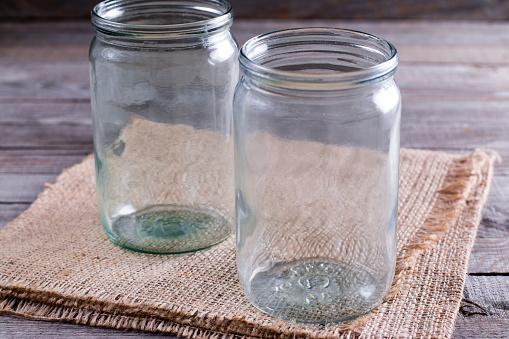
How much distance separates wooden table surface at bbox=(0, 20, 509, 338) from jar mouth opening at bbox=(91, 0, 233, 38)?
14.5 inches

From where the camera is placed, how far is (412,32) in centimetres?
214

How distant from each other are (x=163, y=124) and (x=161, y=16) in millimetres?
208

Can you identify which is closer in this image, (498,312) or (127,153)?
A: (498,312)

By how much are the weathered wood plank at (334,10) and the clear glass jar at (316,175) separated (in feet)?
4.60

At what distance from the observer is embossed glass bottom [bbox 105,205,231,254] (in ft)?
3.20

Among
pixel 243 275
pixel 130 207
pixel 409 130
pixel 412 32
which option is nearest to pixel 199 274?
pixel 243 275

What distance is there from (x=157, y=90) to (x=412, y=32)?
4.52 feet

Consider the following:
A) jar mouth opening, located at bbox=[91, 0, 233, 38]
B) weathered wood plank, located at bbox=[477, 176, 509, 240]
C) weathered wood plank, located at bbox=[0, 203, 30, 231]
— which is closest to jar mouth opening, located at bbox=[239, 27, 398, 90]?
jar mouth opening, located at bbox=[91, 0, 233, 38]

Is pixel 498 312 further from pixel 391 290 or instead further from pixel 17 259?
pixel 17 259

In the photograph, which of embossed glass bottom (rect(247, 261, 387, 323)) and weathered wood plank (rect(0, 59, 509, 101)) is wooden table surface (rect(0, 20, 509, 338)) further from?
embossed glass bottom (rect(247, 261, 387, 323))

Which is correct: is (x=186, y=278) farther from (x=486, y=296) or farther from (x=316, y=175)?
(x=486, y=296)

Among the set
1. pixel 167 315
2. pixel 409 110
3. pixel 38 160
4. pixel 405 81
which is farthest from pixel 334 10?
pixel 167 315

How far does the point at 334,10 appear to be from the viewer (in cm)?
224

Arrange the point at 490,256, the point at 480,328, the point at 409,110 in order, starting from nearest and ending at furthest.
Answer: the point at 480,328 < the point at 490,256 < the point at 409,110
